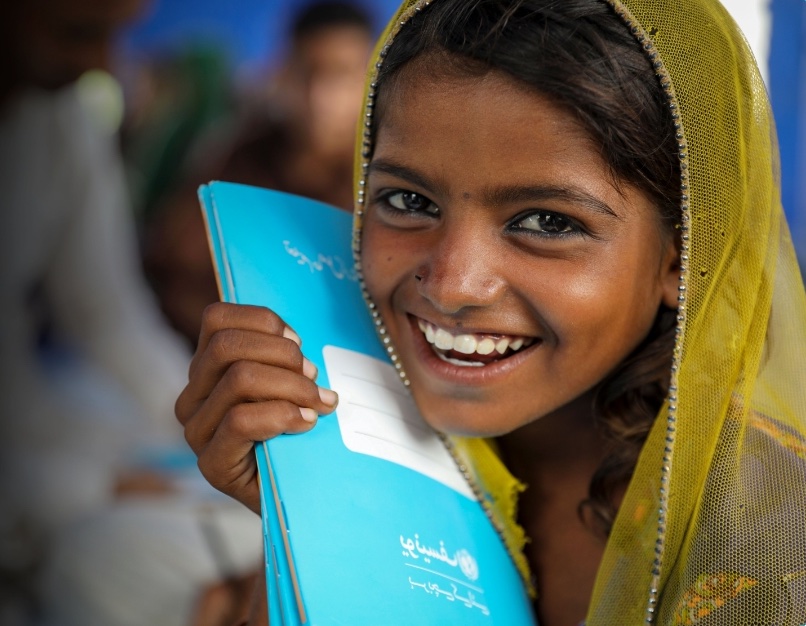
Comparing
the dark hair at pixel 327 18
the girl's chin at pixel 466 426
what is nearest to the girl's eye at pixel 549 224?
the girl's chin at pixel 466 426

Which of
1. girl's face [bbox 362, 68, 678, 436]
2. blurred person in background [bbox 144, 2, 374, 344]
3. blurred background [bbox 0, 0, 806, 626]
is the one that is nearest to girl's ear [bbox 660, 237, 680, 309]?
girl's face [bbox 362, 68, 678, 436]

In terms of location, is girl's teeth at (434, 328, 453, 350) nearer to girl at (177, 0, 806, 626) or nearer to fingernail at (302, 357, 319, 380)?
girl at (177, 0, 806, 626)

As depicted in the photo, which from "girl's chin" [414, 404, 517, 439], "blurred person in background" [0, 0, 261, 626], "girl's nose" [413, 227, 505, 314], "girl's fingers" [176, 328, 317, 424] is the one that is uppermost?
"girl's nose" [413, 227, 505, 314]

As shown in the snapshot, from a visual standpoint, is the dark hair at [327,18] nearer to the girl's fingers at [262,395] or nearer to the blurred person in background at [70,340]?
the blurred person in background at [70,340]

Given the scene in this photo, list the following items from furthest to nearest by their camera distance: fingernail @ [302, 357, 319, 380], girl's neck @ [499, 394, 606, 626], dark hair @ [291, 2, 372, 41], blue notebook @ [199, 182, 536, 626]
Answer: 1. dark hair @ [291, 2, 372, 41]
2. girl's neck @ [499, 394, 606, 626]
3. fingernail @ [302, 357, 319, 380]
4. blue notebook @ [199, 182, 536, 626]

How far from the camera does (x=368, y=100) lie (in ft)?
3.74

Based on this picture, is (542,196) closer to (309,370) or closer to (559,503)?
(309,370)

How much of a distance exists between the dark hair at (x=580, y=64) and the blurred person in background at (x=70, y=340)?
4.33ft

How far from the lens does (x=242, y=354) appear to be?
39.2 inches

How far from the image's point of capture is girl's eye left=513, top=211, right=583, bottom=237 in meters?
1.00

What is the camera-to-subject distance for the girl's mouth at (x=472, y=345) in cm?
107

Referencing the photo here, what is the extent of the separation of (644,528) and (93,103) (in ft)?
8.59

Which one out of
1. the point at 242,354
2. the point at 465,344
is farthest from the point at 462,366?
the point at 242,354

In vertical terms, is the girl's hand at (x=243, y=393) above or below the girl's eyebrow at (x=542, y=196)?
below
